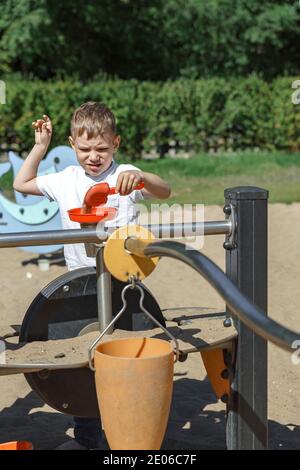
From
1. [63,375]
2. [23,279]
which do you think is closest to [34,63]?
[23,279]

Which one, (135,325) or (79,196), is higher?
(79,196)

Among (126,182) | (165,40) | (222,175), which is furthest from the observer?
(165,40)

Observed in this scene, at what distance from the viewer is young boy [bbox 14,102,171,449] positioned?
2.82m

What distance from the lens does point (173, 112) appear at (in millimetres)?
15266

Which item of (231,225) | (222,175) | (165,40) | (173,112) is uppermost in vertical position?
(165,40)

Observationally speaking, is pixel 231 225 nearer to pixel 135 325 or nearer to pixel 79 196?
pixel 135 325

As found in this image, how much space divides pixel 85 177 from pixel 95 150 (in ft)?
0.65

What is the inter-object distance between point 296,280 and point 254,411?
13.5ft

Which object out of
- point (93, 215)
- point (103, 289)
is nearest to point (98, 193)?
point (93, 215)

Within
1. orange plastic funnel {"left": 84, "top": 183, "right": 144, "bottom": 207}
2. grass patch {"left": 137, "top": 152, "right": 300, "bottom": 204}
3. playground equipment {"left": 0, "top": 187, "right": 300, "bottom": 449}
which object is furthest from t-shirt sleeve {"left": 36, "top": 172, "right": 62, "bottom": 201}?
grass patch {"left": 137, "top": 152, "right": 300, "bottom": 204}

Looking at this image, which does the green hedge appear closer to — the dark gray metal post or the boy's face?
the boy's face

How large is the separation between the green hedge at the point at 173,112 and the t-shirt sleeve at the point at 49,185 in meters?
10.3

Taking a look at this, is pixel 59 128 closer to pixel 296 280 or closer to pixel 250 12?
pixel 296 280

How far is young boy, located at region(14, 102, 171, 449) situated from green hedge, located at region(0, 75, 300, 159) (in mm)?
10269
